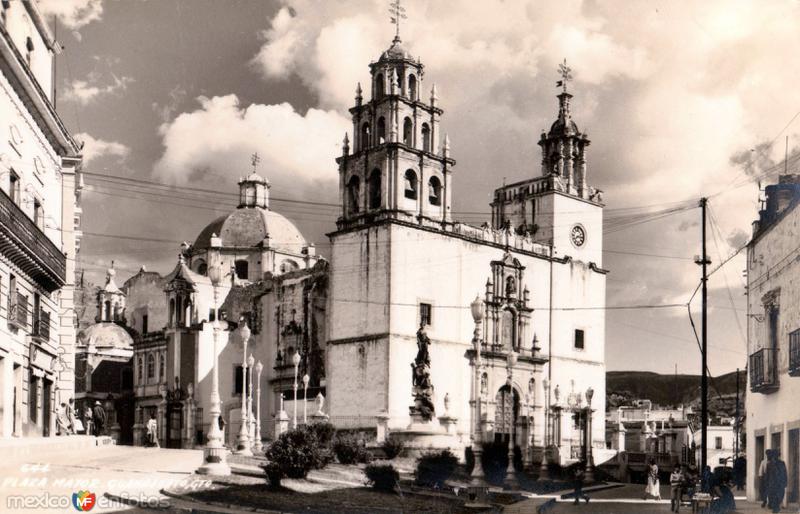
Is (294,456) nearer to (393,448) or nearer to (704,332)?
(393,448)

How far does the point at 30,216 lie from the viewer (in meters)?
21.5

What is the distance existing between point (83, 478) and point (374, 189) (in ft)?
91.2

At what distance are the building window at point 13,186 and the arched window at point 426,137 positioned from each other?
25739 mm

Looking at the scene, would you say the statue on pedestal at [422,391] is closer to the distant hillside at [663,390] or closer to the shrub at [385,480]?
the shrub at [385,480]

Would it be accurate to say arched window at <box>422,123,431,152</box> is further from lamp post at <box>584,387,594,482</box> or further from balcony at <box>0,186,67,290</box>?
balcony at <box>0,186,67,290</box>

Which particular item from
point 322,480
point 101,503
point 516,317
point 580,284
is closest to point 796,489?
point 322,480

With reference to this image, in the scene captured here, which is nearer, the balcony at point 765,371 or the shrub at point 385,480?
the balcony at point 765,371

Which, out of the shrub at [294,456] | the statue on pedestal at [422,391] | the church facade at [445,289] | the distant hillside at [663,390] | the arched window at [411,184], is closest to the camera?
the shrub at [294,456]

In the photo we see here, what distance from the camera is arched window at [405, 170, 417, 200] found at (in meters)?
43.6

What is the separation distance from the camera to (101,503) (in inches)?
597

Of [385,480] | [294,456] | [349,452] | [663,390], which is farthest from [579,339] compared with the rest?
[294,456]

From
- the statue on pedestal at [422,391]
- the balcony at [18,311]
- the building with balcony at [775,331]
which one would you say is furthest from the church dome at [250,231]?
the building with balcony at [775,331]

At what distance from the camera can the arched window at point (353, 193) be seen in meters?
44.5

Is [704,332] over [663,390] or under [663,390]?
over
